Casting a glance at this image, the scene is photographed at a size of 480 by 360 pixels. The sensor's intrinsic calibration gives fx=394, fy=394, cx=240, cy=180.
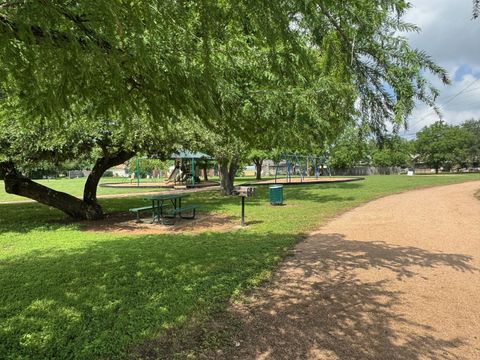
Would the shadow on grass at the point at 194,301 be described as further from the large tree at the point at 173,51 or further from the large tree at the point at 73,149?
the large tree at the point at 73,149

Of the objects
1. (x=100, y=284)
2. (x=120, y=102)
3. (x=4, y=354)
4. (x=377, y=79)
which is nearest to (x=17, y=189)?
(x=100, y=284)

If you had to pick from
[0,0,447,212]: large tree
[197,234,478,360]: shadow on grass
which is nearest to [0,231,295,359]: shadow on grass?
[197,234,478,360]: shadow on grass

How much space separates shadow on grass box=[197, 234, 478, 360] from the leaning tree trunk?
838 centimetres

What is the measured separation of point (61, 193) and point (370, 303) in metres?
11.0

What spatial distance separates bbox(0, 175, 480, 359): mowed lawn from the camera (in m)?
3.80

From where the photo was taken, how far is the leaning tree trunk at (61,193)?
1224 centimetres

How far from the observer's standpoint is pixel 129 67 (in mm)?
2850

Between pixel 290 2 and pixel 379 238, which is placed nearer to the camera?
pixel 290 2

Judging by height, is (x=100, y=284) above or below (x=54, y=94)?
below

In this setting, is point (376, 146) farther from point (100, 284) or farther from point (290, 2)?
point (100, 284)

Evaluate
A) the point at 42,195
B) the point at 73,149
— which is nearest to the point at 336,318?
the point at 73,149

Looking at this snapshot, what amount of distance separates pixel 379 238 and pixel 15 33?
306 inches

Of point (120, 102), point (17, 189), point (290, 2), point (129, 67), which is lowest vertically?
point (17, 189)

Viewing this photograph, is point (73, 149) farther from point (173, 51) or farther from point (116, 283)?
point (173, 51)
